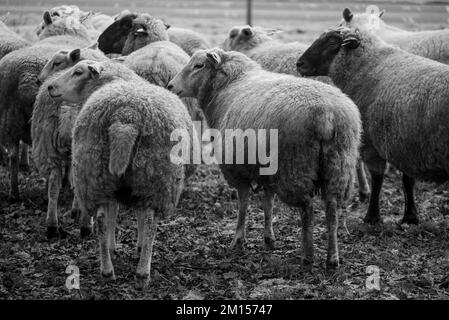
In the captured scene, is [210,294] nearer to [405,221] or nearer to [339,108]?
[339,108]

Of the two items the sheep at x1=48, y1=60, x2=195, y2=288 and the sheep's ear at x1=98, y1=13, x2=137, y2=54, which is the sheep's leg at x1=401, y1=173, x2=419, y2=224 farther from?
the sheep's ear at x1=98, y1=13, x2=137, y2=54

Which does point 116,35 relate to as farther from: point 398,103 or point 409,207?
point 409,207

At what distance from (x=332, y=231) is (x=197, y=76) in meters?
2.35

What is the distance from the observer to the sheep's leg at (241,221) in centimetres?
762

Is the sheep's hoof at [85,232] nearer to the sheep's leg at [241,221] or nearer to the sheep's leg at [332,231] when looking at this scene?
the sheep's leg at [241,221]

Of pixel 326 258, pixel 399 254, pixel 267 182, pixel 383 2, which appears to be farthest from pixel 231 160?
pixel 383 2

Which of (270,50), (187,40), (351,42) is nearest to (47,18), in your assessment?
(187,40)

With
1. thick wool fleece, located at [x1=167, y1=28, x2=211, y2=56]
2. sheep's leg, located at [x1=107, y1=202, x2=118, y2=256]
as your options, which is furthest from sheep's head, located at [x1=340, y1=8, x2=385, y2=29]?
sheep's leg, located at [x1=107, y1=202, x2=118, y2=256]

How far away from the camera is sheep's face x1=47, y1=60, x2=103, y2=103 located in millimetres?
7488

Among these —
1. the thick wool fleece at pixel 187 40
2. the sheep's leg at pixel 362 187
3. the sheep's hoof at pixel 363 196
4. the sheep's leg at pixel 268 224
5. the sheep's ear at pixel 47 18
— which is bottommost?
the sheep's hoof at pixel 363 196

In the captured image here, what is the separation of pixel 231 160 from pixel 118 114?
150cm

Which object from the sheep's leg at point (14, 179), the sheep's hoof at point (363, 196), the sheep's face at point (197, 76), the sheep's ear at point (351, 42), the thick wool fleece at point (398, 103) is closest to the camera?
the thick wool fleece at point (398, 103)

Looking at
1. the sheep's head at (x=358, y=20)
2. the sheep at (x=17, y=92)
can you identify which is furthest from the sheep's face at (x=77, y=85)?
the sheep's head at (x=358, y=20)

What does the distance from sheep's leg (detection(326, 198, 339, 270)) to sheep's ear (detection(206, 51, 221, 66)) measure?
2132mm
